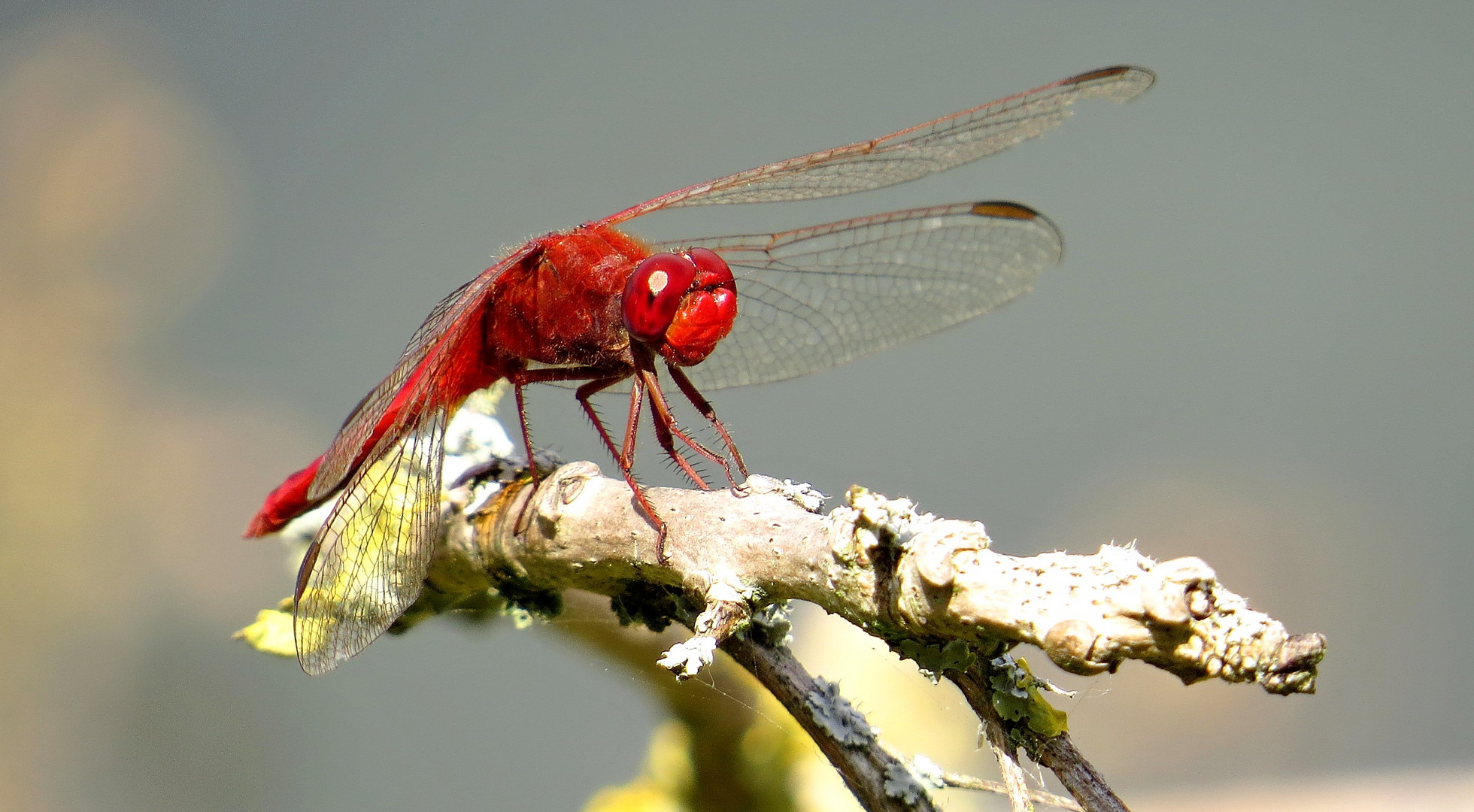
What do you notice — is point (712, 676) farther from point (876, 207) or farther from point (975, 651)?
point (876, 207)

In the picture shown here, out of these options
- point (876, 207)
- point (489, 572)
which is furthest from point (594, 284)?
point (876, 207)

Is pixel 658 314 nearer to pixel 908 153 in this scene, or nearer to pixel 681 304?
pixel 681 304

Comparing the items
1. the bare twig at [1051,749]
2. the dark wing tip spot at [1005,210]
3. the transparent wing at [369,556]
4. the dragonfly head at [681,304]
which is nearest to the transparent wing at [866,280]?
the dark wing tip spot at [1005,210]

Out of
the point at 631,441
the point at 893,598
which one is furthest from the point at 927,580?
the point at 631,441

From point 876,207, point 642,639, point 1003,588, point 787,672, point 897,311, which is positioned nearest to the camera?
point 1003,588

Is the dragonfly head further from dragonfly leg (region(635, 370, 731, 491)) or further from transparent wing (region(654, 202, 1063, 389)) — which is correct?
transparent wing (region(654, 202, 1063, 389))

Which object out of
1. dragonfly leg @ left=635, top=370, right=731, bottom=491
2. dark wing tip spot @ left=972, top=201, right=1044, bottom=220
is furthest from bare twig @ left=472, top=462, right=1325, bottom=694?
dark wing tip spot @ left=972, top=201, right=1044, bottom=220
